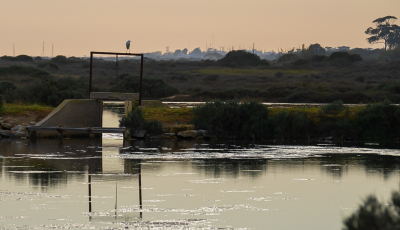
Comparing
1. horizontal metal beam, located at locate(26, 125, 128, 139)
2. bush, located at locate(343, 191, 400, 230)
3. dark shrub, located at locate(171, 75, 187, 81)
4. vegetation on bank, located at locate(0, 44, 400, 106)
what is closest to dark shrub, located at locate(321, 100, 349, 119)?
horizontal metal beam, located at locate(26, 125, 128, 139)

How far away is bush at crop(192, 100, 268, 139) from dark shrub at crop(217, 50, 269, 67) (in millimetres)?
91830

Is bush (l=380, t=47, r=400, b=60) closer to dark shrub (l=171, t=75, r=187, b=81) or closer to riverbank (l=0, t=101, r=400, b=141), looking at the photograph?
dark shrub (l=171, t=75, r=187, b=81)

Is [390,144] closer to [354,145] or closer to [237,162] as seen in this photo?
[354,145]

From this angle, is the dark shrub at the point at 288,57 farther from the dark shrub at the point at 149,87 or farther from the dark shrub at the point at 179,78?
the dark shrub at the point at 149,87

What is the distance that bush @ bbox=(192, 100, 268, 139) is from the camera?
25484 mm

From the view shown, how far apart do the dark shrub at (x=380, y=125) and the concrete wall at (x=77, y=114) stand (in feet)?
38.7

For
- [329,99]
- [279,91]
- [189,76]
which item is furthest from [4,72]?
[329,99]

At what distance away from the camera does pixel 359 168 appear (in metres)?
15.9

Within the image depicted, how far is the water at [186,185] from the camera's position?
956 centimetres

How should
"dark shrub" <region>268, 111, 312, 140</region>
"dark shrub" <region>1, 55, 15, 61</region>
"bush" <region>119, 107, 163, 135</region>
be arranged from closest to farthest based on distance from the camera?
"bush" <region>119, 107, 163, 135</region> < "dark shrub" <region>268, 111, 312, 140</region> < "dark shrub" <region>1, 55, 15, 61</region>

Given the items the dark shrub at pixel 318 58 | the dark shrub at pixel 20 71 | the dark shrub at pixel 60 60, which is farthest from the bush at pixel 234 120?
the dark shrub at pixel 60 60

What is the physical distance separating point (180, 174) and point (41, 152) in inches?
250

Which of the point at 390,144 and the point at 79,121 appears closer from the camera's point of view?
the point at 390,144

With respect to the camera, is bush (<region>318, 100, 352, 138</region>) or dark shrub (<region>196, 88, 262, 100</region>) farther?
dark shrub (<region>196, 88, 262, 100</region>)
